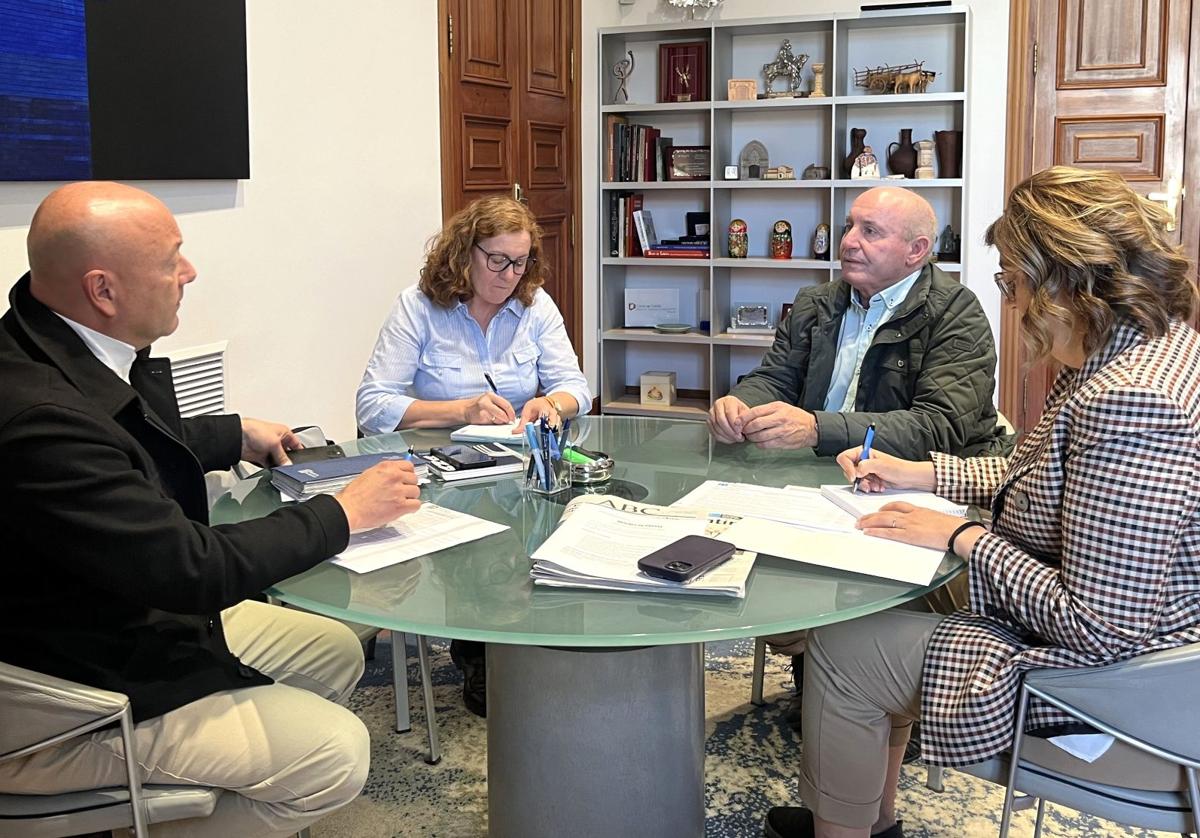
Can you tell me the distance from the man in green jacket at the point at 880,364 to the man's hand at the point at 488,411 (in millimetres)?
467

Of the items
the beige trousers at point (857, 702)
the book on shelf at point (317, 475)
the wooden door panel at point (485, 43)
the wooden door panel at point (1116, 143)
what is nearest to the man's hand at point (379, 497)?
the book on shelf at point (317, 475)

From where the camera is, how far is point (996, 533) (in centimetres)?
184

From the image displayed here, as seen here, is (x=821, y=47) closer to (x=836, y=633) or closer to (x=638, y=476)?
(x=638, y=476)

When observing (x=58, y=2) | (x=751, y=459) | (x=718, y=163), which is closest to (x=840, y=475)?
(x=751, y=459)

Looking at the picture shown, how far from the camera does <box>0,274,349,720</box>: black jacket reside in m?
1.45

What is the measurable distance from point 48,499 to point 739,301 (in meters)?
4.65

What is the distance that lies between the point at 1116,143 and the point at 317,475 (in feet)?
13.9

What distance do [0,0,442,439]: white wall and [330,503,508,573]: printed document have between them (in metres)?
1.50

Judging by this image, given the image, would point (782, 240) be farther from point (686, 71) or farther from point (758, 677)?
point (758, 677)

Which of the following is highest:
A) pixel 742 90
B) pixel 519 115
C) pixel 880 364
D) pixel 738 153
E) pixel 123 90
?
pixel 742 90

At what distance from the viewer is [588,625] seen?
1.48 m

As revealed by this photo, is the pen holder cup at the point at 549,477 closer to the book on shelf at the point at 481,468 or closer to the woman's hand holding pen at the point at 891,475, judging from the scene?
Result: the book on shelf at the point at 481,468

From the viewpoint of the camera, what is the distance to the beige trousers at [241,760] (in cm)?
154

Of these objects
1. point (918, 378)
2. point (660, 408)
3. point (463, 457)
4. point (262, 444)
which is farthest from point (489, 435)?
point (660, 408)
